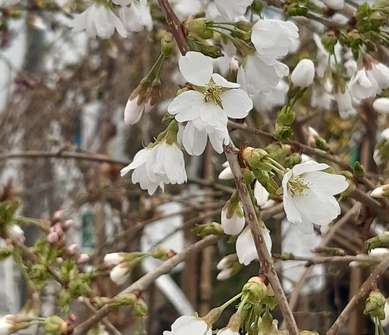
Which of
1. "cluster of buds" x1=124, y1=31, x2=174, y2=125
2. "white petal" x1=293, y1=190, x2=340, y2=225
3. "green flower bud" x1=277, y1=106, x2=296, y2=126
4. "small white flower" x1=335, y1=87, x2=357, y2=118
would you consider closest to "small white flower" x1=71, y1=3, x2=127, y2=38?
"cluster of buds" x1=124, y1=31, x2=174, y2=125

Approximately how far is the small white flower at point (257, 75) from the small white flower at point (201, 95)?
0.13 metres

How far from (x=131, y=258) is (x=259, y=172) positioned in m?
0.59

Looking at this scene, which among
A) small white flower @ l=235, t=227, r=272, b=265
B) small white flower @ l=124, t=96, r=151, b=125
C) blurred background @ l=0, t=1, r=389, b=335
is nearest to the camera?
small white flower @ l=235, t=227, r=272, b=265

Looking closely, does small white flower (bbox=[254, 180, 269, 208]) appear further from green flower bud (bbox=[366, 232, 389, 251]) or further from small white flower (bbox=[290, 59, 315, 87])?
small white flower (bbox=[290, 59, 315, 87])

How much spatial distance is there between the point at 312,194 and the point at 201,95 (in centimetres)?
18

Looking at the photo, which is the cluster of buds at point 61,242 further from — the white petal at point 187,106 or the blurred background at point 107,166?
the blurred background at point 107,166

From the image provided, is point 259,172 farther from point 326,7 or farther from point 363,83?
point 326,7

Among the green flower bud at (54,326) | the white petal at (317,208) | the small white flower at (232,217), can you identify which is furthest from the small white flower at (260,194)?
the green flower bud at (54,326)

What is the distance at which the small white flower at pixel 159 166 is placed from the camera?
1.10 metres

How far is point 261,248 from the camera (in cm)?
97

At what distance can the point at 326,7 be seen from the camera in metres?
1.54

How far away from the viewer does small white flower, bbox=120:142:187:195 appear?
110 centimetres

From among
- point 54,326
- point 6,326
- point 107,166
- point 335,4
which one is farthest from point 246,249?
point 107,166

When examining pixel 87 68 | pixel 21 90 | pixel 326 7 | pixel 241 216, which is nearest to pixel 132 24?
pixel 326 7
